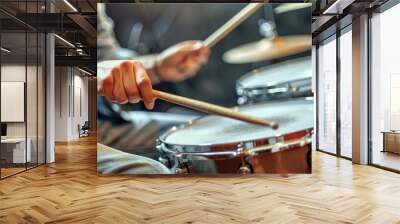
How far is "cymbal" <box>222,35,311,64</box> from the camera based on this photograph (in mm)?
6070

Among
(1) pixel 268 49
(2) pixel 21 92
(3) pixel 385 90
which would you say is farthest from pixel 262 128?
(2) pixel 21 92

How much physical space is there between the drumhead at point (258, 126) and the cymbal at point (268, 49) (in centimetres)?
77

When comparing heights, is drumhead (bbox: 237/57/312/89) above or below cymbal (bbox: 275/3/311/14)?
below

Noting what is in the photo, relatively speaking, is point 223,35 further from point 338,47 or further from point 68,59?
point 68,59

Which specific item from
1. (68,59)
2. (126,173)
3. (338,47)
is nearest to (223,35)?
(126,173)

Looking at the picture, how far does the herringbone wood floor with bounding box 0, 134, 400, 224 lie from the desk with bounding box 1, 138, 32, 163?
36cm

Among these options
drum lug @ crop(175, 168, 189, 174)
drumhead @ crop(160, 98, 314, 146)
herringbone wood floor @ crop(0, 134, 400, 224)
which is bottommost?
herringbone wood floor @ crop(0, 134, 400, 224)

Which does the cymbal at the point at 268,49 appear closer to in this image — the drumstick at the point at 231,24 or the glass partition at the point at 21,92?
the drumstick at the point at 231,24

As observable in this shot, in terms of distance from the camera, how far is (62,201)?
15.0 ft

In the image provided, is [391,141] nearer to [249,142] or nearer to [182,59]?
[249,142]

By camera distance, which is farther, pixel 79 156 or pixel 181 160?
pixel 79 156

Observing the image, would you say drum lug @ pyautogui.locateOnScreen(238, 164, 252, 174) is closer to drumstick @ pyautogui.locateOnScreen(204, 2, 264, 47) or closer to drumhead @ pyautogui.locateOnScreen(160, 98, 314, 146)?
drumhead @ pyautogui.locateOnScreen(160, 98, 314, 146)

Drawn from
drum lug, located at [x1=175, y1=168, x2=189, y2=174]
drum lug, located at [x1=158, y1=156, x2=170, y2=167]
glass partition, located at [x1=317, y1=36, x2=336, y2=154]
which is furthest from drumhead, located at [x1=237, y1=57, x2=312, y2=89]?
glass partition, located at [x1=317, y1=36, x2=336, y2=154]

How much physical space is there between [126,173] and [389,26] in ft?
18.0
